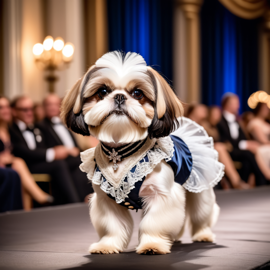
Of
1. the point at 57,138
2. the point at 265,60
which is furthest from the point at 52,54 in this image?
the point at 265,60

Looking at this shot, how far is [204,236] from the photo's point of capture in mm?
2422

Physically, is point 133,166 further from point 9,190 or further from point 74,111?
point 9,190

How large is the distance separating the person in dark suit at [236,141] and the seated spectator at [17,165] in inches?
111

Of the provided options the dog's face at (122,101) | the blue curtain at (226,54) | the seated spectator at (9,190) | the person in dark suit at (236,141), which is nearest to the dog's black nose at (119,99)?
the dog's face at (122,101)

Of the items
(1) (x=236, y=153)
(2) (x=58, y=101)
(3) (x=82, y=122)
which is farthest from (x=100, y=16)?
(3) (x=82, y=122)

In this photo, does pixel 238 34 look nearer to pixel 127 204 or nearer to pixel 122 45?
pixel 122 45

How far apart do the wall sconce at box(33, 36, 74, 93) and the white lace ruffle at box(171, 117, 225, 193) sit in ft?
15.7

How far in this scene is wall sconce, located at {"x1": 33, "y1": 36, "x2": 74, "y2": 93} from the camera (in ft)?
23.4

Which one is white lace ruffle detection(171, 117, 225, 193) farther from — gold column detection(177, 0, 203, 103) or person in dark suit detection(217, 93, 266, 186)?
gold column detection(177, 0, 203, 103)

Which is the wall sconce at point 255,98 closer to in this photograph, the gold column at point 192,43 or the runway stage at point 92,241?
the gold column at point 192,43

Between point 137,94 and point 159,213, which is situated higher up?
point 137,94

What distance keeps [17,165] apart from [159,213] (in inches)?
100

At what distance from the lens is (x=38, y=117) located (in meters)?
5.12

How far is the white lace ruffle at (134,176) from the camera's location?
1.96 m
